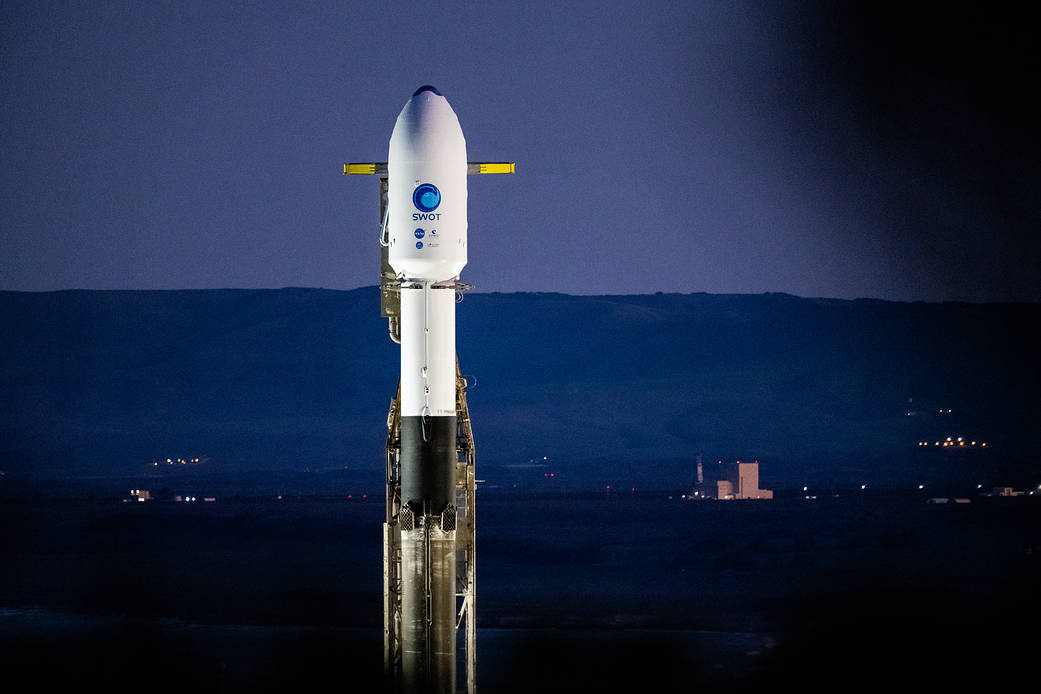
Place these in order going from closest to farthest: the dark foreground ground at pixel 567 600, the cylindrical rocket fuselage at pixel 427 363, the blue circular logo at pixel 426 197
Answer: the cylindrical rocket fuselage at pixel 427 363, the blue circular logo at pixel 426 197, the dark foreground ground at pixel 567 600

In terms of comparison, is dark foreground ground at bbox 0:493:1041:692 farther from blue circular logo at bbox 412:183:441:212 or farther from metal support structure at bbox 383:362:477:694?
blue circular logo at bbox 412:183:441:212

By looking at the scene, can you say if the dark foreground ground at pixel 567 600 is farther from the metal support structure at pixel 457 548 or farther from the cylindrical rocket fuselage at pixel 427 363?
the cylindrical rocket fuselage at pixel 427 363

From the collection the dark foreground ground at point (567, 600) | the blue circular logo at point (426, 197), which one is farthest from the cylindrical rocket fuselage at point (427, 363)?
the dark foreground ground at point (567, 600)

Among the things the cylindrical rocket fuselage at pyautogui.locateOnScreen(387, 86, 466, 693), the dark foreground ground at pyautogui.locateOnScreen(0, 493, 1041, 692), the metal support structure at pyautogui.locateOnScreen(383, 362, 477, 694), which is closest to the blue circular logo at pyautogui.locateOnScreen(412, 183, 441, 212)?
the cylindrical rocket fuselage at pyautogui.locateOnScreen(387, 86, 466, 693)

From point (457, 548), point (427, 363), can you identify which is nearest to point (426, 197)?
point (427, 363)

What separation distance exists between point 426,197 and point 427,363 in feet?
15.1

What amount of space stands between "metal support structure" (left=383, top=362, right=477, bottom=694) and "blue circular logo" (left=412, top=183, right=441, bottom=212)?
5383 millimetres

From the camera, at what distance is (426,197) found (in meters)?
→ 41.8

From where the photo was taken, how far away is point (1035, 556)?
142m

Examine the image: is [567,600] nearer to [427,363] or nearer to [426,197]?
[427,363]

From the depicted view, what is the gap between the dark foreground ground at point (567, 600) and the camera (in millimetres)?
62688

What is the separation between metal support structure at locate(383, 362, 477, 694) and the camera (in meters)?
42.0

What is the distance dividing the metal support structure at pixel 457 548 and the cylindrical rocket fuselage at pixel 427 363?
1.91 ft

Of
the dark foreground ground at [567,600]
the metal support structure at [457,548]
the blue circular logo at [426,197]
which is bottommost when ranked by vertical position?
the dark foreground ground at [567,600]
